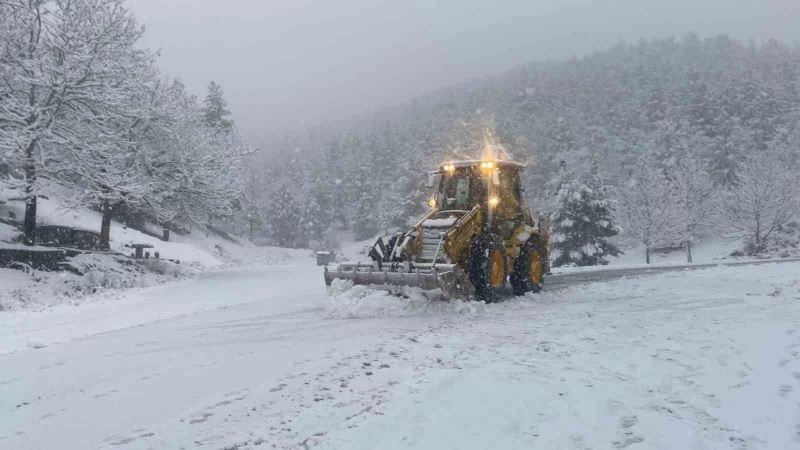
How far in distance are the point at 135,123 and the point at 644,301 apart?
58.4ft

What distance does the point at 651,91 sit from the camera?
7344cm

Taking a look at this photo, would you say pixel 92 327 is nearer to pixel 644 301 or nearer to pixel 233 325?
pixel 233 325

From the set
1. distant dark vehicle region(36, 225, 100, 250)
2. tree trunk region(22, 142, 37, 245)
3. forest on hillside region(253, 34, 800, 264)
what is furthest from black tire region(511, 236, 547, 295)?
distant dark vehicle region(36, 225, 100, 250)

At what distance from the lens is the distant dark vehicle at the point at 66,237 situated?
68.3ft

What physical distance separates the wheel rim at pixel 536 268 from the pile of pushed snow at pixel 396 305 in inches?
129

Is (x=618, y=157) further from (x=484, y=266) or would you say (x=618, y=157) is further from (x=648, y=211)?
(x=484, y=266)

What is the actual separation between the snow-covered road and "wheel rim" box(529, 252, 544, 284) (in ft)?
8.40

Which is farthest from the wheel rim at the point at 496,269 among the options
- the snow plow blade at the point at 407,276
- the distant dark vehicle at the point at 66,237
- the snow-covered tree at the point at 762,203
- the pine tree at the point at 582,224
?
the snow-covered tree at the point at 762,203

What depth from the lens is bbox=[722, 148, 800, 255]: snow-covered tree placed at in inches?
1507

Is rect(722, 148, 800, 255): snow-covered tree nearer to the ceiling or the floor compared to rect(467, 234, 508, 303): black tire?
nearer to the ceiling

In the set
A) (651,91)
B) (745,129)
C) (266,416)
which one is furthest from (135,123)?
(651,91)

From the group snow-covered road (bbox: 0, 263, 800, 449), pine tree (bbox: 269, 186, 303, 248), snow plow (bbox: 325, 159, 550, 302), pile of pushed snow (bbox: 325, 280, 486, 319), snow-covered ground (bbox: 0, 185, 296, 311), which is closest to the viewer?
snow-covered road (bbox: 0, 263, 800, 449)

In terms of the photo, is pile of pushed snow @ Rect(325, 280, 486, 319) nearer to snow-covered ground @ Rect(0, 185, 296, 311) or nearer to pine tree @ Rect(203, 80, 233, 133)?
snow-covered ground @ Rect(0, 185, 296, 311)

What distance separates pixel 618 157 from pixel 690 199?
2533 cm
